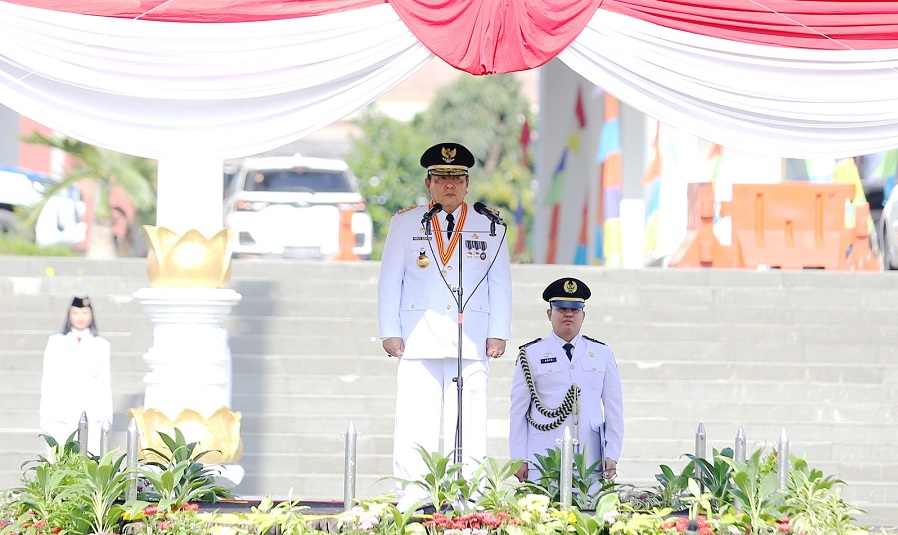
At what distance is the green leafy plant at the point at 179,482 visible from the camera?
7023 millimetres

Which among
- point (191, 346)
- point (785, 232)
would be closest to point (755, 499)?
point (191, 346)

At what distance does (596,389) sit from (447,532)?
191cm

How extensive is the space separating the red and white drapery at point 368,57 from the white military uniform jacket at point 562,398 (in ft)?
4.61

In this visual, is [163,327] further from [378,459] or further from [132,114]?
[132,114]

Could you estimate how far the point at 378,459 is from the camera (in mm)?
12438

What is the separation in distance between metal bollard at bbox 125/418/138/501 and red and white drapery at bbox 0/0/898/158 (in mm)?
1315

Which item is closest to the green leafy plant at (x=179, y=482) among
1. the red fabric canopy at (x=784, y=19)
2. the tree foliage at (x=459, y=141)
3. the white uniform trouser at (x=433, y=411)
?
the white uniform trouser at (x=433, y=411)

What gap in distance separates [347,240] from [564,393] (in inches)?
481

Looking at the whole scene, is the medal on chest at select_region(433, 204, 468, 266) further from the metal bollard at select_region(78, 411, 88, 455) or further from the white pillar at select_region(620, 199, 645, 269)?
the white pillar at select_region(620, 199, 645, 269)

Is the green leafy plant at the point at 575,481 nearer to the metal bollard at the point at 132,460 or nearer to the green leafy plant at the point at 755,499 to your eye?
the green leafy plant at the point at 755,499

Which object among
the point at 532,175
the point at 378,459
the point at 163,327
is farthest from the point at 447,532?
the point at 532,175

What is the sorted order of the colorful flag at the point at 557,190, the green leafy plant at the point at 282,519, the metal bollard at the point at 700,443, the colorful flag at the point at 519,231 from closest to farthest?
the green leafy plant at the point at 282,519, the metal bollard at the point at 700,443, the colorful flag at the point at 557,190, the colorful flag at the point at 519,231

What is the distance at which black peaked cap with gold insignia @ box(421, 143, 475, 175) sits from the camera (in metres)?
7.77

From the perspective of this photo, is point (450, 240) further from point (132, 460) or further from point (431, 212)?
point (132, 460)
